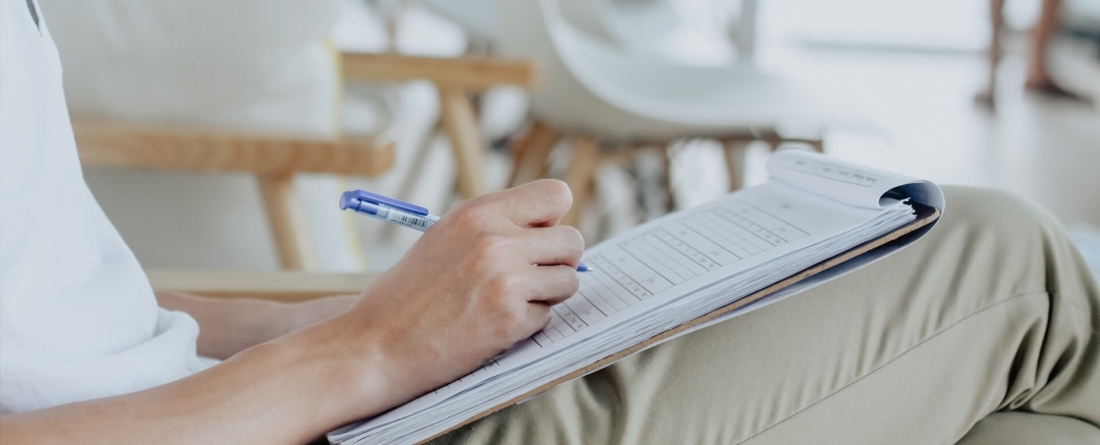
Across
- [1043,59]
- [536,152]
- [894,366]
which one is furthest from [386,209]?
[1043,59]

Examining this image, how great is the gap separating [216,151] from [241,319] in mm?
307

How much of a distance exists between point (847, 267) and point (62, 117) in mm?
444

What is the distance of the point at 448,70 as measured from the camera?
4.56ft

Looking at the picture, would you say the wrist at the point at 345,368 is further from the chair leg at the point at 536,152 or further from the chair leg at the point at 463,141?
the chair leg at the point at 536,152

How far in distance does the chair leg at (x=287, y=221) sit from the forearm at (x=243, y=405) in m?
0.49

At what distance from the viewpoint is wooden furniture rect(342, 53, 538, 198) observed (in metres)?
1.39

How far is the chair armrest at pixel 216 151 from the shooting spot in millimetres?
928

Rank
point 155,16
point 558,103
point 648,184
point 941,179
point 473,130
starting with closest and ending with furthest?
point 155,16 → point 473,130 → point 558,103 → point 648,184 → point 941,179

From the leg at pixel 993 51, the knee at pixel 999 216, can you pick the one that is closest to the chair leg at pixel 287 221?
the knee at pixel 999 216

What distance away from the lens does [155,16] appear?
984 millimetres

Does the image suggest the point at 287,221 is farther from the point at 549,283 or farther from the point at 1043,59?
the point at 1043,59

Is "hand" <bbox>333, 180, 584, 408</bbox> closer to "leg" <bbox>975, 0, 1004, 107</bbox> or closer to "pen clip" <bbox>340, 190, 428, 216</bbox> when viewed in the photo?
"pen clip" <bbox>340, 190, 428, 216</bbox>

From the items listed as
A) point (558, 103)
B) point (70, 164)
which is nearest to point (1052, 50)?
point (558, 103)

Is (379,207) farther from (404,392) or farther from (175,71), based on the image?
(175,71)
